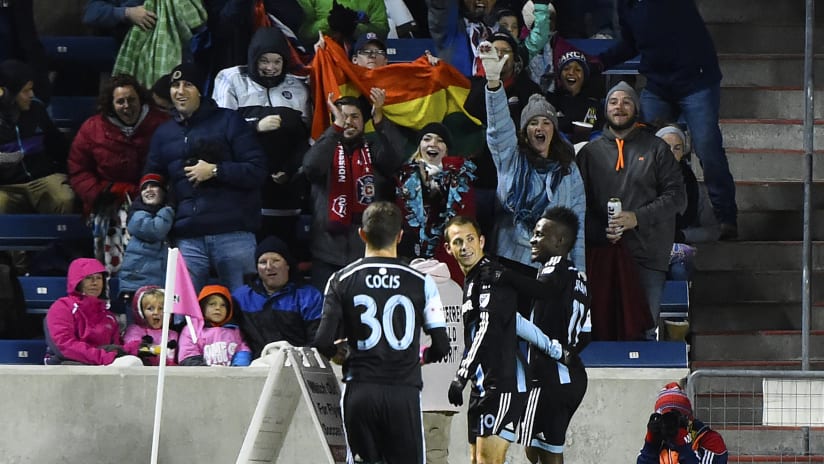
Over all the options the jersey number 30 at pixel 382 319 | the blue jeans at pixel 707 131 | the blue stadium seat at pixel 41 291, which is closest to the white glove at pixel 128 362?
the blue stadium seat at pixel 41 291

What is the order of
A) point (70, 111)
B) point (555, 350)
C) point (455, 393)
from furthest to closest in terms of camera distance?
point (70, 111)
point (555, 350)
point (455, 393)

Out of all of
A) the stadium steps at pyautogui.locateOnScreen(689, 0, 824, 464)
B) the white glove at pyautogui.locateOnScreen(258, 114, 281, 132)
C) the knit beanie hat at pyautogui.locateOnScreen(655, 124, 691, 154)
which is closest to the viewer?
the stadium steps at pyautogui.locateOnScreen(689, 0, 824, 464)

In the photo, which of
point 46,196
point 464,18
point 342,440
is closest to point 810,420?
point 342,440

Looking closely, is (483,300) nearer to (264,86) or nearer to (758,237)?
(264,86)

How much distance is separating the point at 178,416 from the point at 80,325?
3.13 ft

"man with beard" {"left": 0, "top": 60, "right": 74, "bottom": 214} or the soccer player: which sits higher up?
"man with beard" {"left": 0, "top": 60, "right": 74, "bottom": 214}

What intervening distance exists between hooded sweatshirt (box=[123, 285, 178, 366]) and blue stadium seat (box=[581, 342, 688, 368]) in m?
2.81

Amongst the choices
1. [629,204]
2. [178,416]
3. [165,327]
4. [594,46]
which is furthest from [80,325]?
[594,46]

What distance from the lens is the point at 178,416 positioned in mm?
12906

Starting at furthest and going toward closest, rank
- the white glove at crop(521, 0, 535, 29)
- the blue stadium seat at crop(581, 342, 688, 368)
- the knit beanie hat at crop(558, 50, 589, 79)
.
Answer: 1. the white glove at crop(521, 0, 535, 29)
2. the knit beanie hat at crop(558, 50, 589, 79)
3. the blue stadium seat at crop(581, 342, 688, 368)

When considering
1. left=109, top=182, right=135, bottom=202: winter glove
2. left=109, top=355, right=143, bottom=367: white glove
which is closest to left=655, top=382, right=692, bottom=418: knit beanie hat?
left=109, top=355, right=143, bottom=367: white glove

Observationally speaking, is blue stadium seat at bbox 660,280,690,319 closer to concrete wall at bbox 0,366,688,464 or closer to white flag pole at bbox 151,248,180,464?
concrete wall at bbox 0,366,688,464

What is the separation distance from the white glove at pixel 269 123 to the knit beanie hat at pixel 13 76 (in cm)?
203

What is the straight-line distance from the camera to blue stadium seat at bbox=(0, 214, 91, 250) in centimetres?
1482
